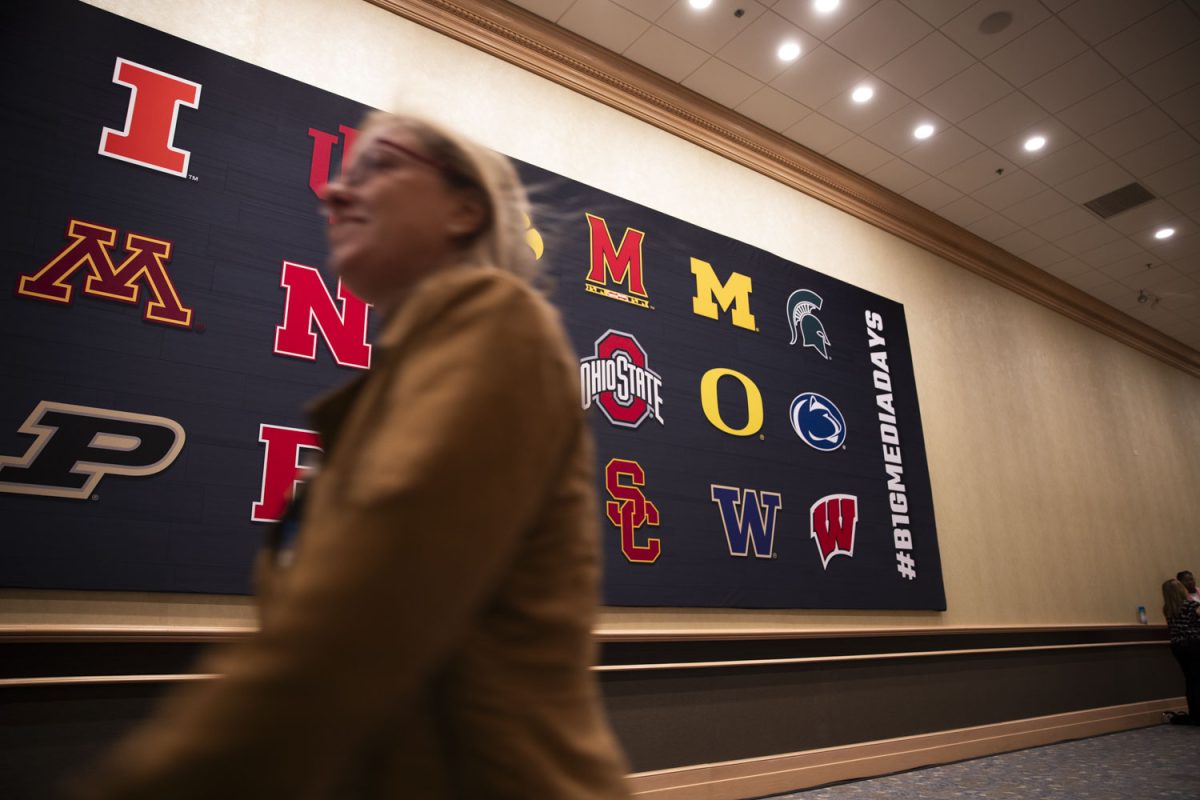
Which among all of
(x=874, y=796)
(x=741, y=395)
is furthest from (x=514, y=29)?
(x=874, y=796)

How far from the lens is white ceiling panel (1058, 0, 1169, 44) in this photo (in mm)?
4590

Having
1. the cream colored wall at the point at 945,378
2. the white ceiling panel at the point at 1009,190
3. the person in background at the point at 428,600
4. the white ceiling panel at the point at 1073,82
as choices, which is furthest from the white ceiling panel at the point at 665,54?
the person in background at the point at 428,600

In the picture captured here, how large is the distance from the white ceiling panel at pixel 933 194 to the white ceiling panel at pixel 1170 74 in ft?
4.67

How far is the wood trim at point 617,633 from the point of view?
2328 mm

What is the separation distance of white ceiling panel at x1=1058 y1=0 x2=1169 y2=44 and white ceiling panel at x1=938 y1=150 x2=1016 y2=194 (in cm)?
115

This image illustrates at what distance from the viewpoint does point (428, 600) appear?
1.38 feet

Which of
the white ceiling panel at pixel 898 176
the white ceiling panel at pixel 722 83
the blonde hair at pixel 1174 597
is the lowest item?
the blonde hair at pixel 1174 597

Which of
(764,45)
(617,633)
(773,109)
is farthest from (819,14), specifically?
(617,633)

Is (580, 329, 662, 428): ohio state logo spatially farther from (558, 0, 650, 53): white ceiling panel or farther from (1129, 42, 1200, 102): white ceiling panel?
(1129, 42, 1200, 102): white ceiling panel

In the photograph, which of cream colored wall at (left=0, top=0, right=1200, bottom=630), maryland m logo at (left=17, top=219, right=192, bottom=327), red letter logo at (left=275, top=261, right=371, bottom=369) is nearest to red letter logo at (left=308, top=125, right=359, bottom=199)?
cream colored wall at (left=0, top=0, right=1200, bottom=630)

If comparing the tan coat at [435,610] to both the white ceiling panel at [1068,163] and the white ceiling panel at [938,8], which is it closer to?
the white ceiling panel at [938,8]

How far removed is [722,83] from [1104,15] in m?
2.46

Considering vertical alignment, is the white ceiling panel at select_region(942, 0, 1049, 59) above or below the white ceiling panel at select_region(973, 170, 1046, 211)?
above

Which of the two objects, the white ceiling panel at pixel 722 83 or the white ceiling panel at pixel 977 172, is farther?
the white ceiling panel at pixel 977 172
